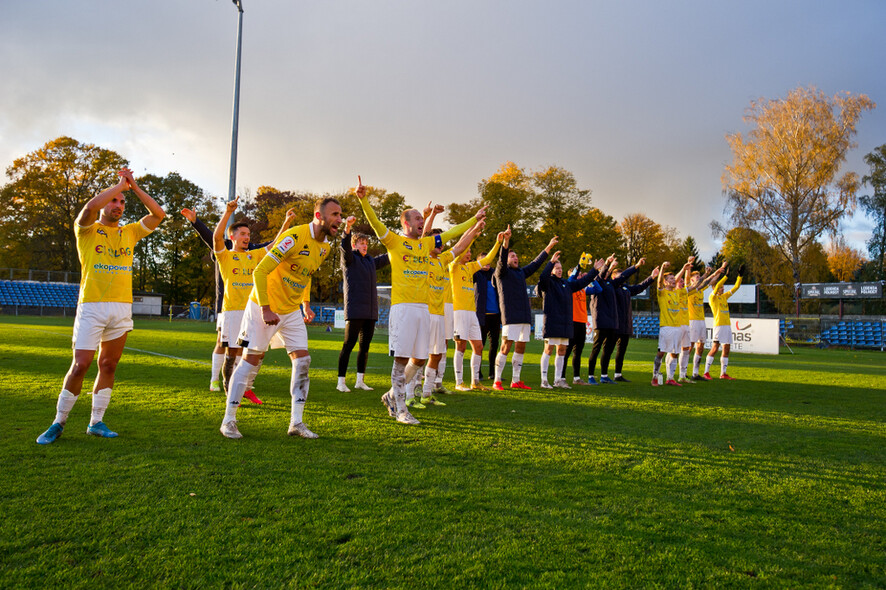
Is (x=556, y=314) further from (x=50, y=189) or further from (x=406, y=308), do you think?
(x=50, y=189)

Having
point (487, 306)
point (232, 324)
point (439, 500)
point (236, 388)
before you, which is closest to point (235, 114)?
point (487, 306)

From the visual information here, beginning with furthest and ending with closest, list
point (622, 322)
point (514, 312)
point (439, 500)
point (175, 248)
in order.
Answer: point (175, 248)
point (622, 322)
point (514, 312)
point (439, 500)

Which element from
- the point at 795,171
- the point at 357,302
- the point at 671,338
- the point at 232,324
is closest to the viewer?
the point at 232,324

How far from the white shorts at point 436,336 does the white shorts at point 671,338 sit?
5.27 metres

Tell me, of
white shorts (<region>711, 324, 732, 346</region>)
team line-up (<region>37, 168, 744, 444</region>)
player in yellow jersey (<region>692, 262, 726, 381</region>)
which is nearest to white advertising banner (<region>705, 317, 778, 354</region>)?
white shorts (<region>711, 324, 732, 346</region>)

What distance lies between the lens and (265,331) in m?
5.22

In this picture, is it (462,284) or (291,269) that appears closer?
(291,269)

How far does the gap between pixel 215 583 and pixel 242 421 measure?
360cm

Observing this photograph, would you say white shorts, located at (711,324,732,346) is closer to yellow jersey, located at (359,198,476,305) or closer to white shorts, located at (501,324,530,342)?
white shorts, located at (501,324,530,342)

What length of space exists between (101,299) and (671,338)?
374 inches

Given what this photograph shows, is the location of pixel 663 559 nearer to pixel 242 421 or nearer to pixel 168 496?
pixel 168 496

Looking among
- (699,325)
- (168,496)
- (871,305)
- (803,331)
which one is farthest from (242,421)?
(871,305)

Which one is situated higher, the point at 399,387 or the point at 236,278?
the point at 236,278

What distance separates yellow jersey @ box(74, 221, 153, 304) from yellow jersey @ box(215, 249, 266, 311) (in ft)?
6.24
